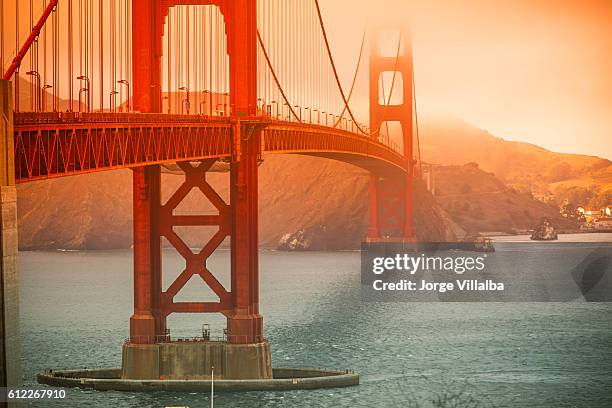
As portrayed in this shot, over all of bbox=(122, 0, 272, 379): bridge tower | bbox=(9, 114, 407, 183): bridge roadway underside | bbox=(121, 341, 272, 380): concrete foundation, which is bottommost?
bbox=(121, 341, 272, 380): concrete foundation

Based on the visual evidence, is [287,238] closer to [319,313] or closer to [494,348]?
[319,313]

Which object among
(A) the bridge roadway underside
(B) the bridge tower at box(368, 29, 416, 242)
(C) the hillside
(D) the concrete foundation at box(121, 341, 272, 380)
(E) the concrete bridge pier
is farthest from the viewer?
(C) the hillside

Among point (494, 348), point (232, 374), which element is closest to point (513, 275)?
point (494, 348)

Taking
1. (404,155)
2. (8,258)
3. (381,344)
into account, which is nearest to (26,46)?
(8,258)

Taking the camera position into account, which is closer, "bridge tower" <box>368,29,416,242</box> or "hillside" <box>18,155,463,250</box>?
"bridge tower" <box>368,29,416,242</box>

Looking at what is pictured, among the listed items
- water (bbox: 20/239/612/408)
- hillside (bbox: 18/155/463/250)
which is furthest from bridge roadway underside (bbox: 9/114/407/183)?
hillside (bbox: 18/155/463/250)

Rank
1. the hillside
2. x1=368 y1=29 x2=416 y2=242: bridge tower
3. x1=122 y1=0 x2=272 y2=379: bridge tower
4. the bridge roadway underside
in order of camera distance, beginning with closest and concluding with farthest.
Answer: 1. the bridge roadway underside
2. x1=122 y1=0 x2=272 y2=379: bridge tower
3. x1=368 y1=29 x2=416 y2=242: bridge tower
4. the hillside

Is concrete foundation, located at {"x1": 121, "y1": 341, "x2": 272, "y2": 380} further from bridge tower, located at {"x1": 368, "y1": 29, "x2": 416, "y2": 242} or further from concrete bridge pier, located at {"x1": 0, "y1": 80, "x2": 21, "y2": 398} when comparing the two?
bridge tower, located at {"x1": 368, "y1": 29, "x2": 416, "y2": 242}
